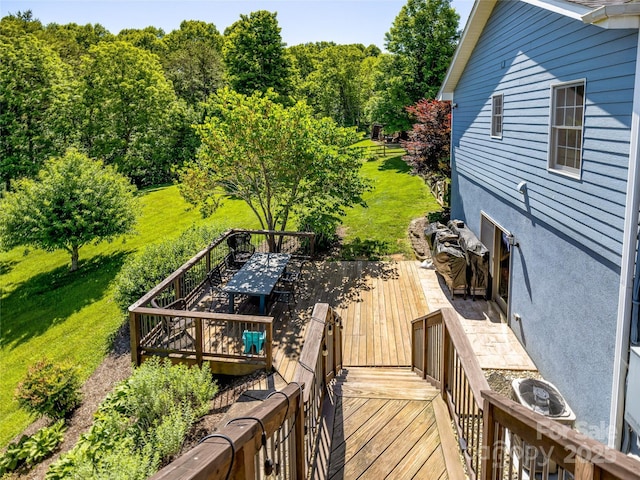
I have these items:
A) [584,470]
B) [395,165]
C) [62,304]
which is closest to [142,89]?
[395,165]

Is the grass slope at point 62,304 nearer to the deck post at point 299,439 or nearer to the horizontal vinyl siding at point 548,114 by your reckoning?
the deck post at point 299,439

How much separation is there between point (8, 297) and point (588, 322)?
54.2 feet

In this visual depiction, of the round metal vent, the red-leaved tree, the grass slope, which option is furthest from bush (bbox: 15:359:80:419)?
the red-leaved tree

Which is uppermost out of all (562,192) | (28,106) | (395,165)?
(28,106)

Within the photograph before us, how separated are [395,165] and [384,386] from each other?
20.3 metres

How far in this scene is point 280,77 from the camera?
25.0m

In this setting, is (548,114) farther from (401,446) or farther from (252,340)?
(252,340)

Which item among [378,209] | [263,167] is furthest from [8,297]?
[378,209]

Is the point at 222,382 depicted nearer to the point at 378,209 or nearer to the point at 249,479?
the point at 249,479

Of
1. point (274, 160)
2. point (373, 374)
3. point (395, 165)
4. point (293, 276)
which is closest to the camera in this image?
point (373, 374)

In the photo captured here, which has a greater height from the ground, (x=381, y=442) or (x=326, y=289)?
(x=381, y=442)

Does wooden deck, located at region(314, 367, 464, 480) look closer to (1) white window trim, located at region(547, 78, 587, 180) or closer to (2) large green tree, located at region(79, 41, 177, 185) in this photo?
(1) white window trim, located at region(547, 78, 587, 180)

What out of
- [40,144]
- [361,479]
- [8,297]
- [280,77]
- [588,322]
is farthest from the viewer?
[280,77]

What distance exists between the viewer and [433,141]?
14211 mm
